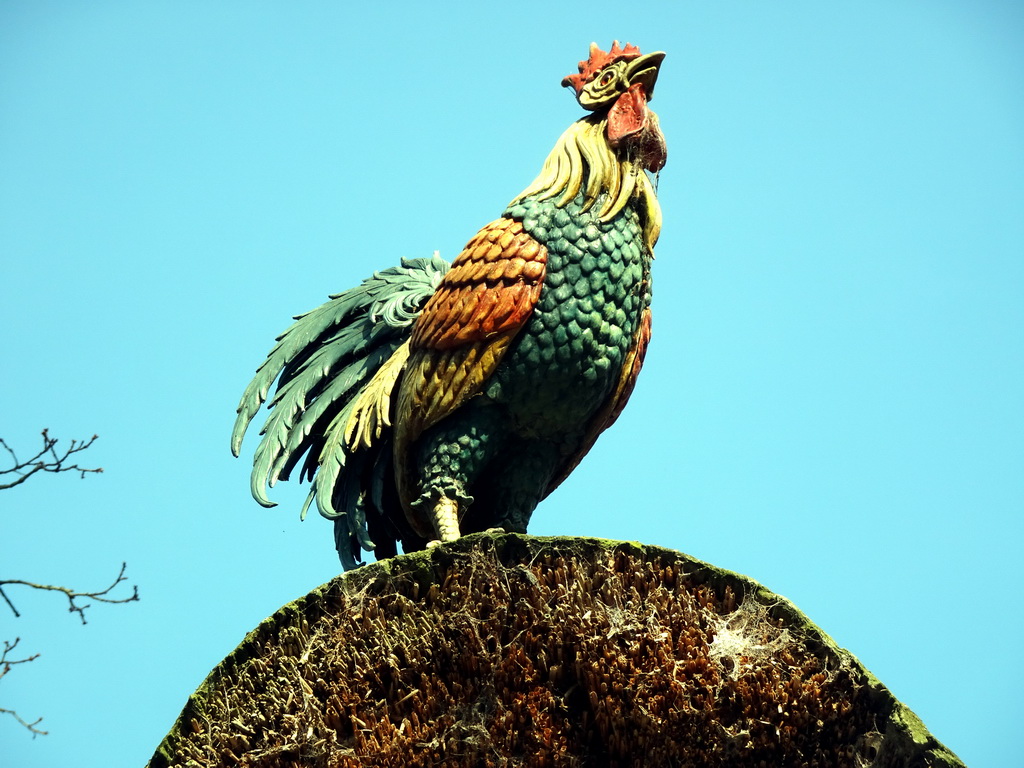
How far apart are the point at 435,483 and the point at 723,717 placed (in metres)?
1.84

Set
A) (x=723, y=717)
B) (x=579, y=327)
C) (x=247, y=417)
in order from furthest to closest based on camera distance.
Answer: (x=247, y=417) → (x=579, y=327) → (x=723, y=717)

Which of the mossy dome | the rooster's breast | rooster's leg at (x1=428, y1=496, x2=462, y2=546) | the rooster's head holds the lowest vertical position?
the mossy dome

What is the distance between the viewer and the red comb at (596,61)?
831 cm

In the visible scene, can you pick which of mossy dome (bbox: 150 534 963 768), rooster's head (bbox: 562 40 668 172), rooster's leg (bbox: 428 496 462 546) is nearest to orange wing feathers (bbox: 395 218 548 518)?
rooster's leg (bbox: 428 496 462 546)

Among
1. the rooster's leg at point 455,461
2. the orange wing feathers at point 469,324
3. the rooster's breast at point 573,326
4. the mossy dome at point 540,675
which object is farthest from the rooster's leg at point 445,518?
the mossy dome at point 540,675

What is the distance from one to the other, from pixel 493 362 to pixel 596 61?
1.96m

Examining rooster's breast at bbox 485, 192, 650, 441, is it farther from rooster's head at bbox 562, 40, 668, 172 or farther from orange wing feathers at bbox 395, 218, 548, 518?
rooster's head at bbox 562, 40, 668, 172

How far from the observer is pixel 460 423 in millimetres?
7453

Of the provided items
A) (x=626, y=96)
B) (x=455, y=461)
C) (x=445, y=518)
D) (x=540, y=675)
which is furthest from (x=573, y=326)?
(x=540, y=675)

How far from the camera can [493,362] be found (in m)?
7.34

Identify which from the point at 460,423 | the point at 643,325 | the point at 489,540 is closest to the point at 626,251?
the point at 643,325

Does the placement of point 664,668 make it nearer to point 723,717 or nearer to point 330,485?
point 723,717

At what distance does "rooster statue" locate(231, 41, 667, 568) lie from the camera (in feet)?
24.2

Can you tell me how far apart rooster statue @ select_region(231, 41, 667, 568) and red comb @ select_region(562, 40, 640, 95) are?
0.01 m
